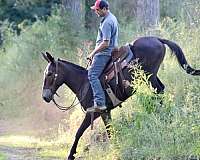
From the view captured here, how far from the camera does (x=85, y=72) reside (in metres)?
12.4

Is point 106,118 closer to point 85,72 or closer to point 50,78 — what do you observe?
point 85,72

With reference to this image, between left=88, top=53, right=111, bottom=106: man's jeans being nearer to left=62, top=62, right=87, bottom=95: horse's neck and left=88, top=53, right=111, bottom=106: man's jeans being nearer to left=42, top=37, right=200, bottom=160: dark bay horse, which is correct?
left=42, top=37, right=200, bottom=160: dark bay horse

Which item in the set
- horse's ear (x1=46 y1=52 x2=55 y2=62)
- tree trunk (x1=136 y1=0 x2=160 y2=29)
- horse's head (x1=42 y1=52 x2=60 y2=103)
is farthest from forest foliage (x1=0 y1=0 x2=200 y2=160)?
horse's ear (x1=46 y1=52 x2=55 y2=62)

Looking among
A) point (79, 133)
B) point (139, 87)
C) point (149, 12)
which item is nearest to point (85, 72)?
point (79, 133)

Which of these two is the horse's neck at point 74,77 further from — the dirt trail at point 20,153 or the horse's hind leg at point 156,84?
the dirt trail at point 20,153

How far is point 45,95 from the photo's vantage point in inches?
484

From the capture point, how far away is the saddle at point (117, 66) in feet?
38.6

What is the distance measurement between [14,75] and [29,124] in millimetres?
4562

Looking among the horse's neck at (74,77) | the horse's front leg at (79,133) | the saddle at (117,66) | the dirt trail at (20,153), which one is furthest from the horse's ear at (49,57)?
the dirt trail at (20,153)

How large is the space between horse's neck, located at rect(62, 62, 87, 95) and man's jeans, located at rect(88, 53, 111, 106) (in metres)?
0.58

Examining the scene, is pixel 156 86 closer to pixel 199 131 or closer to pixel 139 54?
pixel 139 54

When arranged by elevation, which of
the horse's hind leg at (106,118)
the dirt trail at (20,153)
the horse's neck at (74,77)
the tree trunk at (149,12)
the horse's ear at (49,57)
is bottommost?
the dirt trail at (20,153)

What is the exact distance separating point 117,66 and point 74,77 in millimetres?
1042

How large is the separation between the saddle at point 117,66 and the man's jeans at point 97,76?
0.18 meters
